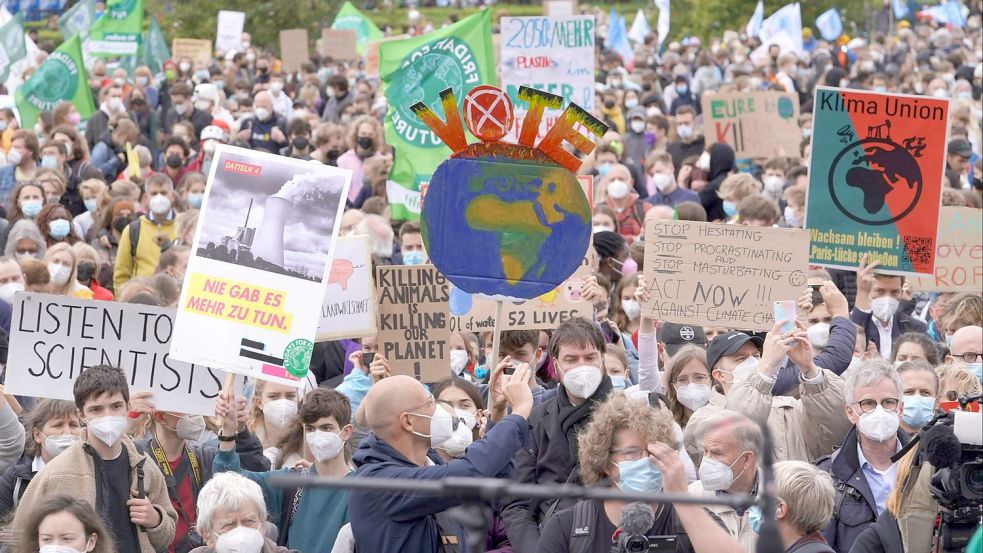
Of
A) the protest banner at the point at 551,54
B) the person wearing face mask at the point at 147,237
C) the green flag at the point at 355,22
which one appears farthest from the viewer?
the green flag at the point at 355,22

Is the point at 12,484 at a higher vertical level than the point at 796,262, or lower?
lower

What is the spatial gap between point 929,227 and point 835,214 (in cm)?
51

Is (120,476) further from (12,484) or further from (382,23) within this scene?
(382,23)

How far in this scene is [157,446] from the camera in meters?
7.46

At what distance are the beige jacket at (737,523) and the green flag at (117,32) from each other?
2227 cm

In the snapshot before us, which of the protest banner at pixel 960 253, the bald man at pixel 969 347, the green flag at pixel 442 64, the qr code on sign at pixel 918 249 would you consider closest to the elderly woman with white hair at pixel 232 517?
the bald man at pixel 969 347

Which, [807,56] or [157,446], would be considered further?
[807,56]

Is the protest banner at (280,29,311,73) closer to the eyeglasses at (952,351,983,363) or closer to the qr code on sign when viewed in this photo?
the qr code on sign

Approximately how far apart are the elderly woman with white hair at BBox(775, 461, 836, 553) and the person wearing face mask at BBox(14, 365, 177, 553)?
8.58ft

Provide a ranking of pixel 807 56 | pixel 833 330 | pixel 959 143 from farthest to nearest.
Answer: pixel 807 56 → pixel 959 143 → pixel 833 330

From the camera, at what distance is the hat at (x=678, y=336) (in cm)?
937

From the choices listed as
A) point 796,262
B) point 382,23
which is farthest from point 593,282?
point 382,23

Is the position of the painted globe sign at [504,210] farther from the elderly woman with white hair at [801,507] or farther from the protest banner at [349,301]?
the elderly woman with white hair at [801,507]

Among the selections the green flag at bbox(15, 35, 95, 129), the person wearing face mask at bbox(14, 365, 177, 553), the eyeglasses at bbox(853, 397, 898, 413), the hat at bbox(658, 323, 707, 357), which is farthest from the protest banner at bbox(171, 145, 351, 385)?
the green flag at bbox(15, 35, 95, 129)
